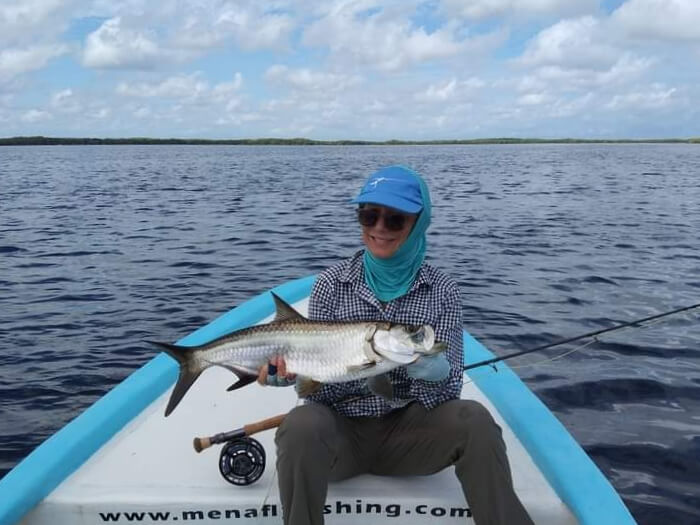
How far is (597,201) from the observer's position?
28688 millimetres

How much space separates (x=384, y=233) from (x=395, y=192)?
0.87ft

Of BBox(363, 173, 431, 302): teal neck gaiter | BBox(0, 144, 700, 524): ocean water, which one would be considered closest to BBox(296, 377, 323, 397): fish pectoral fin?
BBox(363, 173, 431, 302): teal neck gaiter

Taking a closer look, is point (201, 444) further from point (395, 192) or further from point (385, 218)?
point (395, 192)

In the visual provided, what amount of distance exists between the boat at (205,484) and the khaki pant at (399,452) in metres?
0.21

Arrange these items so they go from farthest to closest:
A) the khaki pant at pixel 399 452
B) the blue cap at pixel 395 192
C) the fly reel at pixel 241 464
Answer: the fly reel at pixel 241 464
the blue cap at pixel 395 192
the khaki pant at pixel 399 452

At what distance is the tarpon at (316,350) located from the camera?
133 inches

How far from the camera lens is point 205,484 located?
4113mm

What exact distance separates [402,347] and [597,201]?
90.3ft

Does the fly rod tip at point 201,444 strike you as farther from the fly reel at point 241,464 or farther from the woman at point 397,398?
the woman at point 397,398

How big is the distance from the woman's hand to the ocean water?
3519mm

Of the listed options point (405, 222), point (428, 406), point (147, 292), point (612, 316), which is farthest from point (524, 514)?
point (147, 292)

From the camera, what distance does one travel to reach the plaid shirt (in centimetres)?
392

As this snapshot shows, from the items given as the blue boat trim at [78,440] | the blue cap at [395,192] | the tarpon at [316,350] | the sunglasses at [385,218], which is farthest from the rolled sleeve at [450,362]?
the blue boat trim at [78,440]

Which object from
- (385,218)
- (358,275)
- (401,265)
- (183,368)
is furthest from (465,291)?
(183,368)
